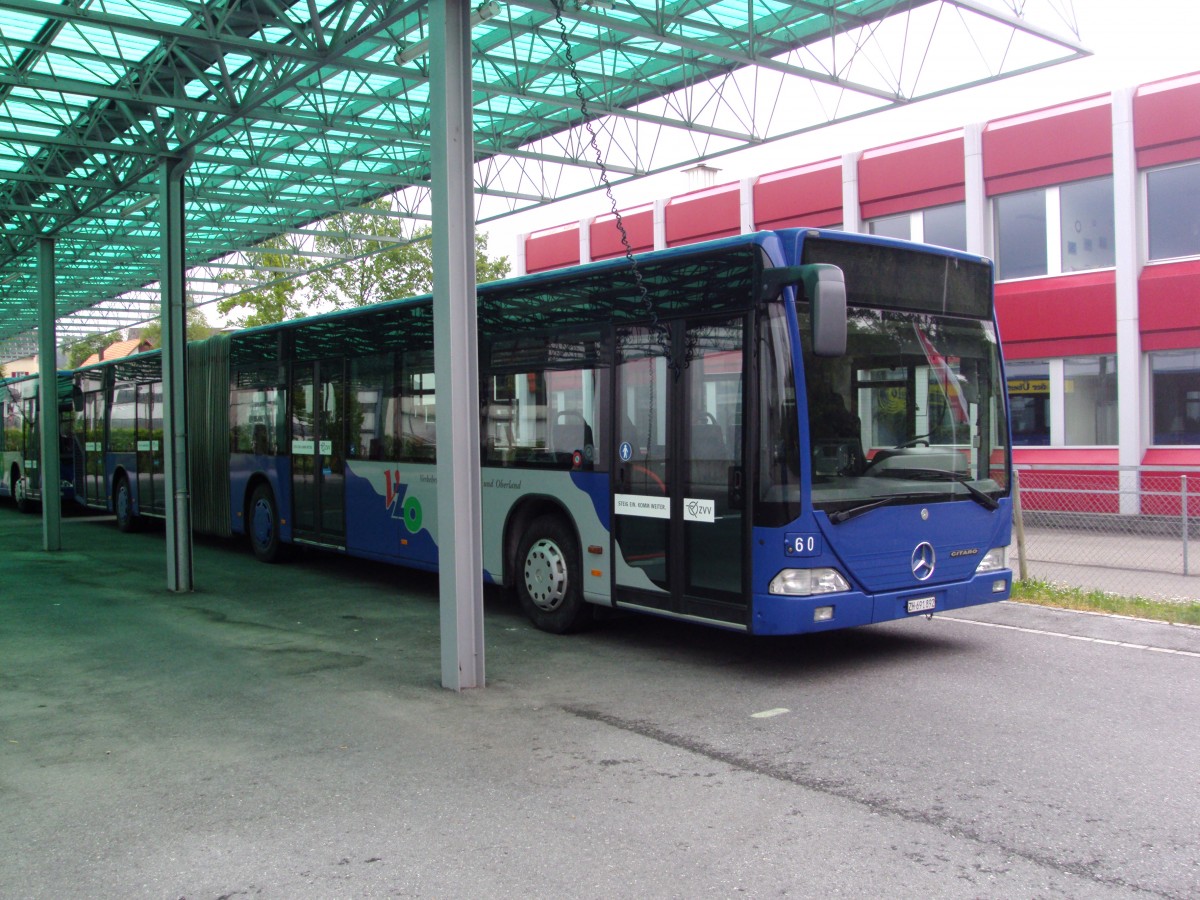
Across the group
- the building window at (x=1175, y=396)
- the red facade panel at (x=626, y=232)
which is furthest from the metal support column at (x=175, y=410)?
the red facade panel at (x=626, y=232)

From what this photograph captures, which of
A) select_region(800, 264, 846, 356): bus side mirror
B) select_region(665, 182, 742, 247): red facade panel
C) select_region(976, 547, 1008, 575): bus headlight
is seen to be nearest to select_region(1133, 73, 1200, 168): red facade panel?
select_region(665, 182, 742, 247): red facade panel

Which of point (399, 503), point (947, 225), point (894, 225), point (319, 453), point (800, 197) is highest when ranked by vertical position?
point (800, 197)

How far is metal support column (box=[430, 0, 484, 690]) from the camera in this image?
7355 millimetres

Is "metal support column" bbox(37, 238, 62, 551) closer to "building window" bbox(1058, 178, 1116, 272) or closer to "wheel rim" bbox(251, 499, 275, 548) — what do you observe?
"wheel rim" bbox(251, 499, 275, 548)

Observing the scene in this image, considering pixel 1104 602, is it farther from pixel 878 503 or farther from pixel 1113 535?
pixel 1113 535

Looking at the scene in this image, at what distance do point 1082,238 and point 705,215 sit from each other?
9675 mm

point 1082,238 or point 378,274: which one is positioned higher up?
point 378,274

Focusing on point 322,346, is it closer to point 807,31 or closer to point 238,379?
point 238,379

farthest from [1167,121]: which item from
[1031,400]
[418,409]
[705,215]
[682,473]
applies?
[682,473]

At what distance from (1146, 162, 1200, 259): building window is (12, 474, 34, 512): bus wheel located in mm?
25611

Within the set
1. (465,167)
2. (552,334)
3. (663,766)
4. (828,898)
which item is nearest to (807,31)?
(552,334)

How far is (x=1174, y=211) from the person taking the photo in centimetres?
1961

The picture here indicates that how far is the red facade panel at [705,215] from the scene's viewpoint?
2681 cm

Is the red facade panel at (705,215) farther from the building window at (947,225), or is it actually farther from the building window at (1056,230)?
the building window at (1056,230)
